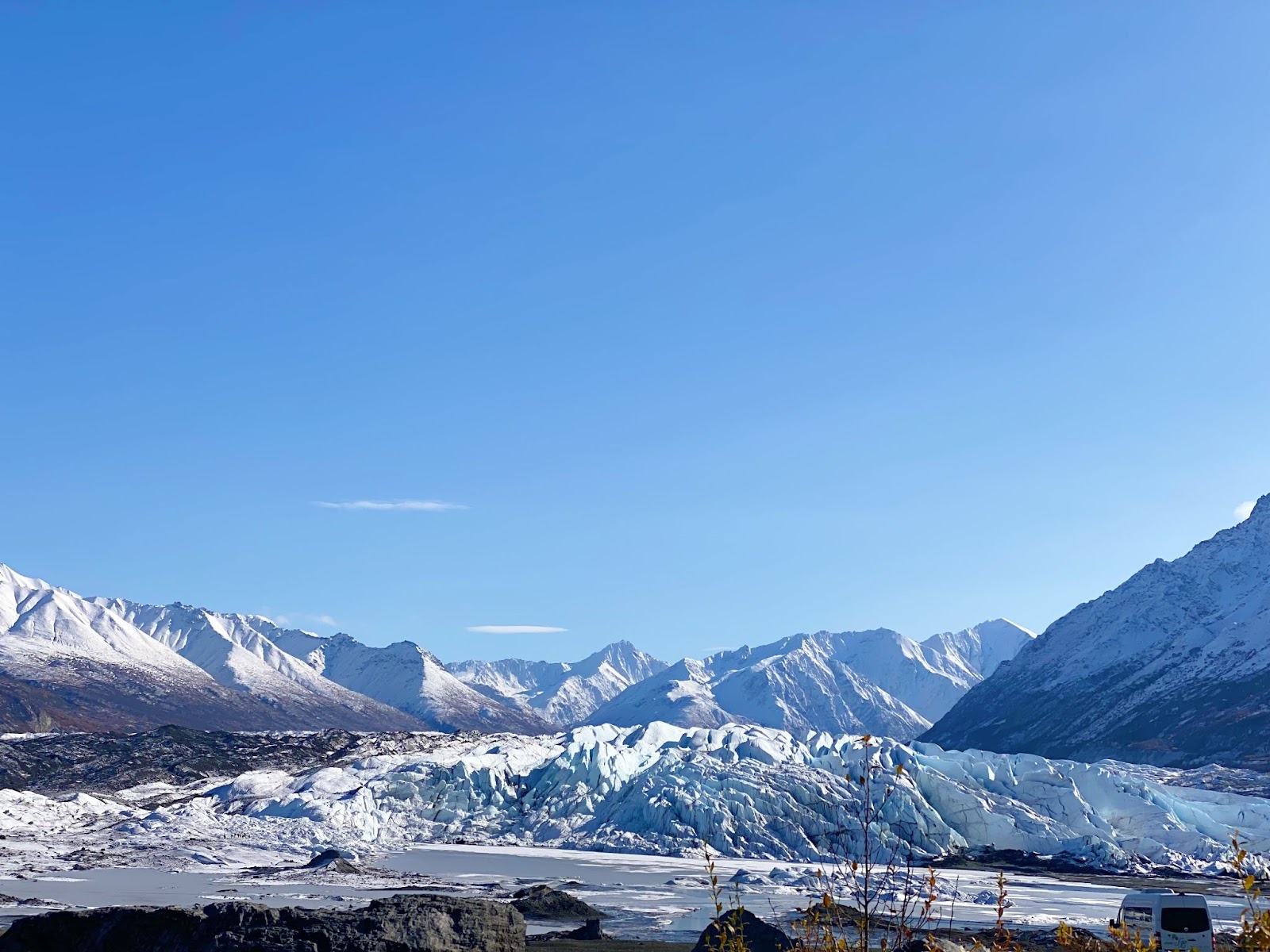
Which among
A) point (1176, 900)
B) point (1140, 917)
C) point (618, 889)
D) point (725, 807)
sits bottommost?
point (618, 889)

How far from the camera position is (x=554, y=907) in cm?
4316

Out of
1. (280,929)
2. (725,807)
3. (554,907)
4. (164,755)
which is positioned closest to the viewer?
(280,929)

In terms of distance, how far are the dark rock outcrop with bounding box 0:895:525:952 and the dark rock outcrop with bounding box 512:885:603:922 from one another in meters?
19.5

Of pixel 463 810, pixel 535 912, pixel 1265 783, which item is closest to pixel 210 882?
pixel 535 912

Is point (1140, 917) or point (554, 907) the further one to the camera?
point (554, 907)

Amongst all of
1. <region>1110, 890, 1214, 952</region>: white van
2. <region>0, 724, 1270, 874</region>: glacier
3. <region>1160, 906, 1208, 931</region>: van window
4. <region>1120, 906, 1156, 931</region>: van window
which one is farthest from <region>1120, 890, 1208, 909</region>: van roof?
<region>0, 724, 1270, 874</region>: glacier

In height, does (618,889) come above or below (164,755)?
below

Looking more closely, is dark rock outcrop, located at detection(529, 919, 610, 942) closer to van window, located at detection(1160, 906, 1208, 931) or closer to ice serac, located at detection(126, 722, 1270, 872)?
van window, located at detection(1160, 906, 1208, 931)

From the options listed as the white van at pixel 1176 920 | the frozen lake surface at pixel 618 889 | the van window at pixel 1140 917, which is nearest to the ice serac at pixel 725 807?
the frozen lake surface at pixel 618 889

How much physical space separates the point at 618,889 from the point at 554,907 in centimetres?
1157

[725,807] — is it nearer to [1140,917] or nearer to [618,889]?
[618,889]

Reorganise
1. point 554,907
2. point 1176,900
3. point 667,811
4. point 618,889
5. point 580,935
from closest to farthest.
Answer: point 1176,900 < point 580,935 < point 554,907 < point 618,889 < point 667,811

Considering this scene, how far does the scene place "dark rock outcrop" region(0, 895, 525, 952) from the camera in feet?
64.8

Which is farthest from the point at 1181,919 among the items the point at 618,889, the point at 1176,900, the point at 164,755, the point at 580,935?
the point at 164,755
